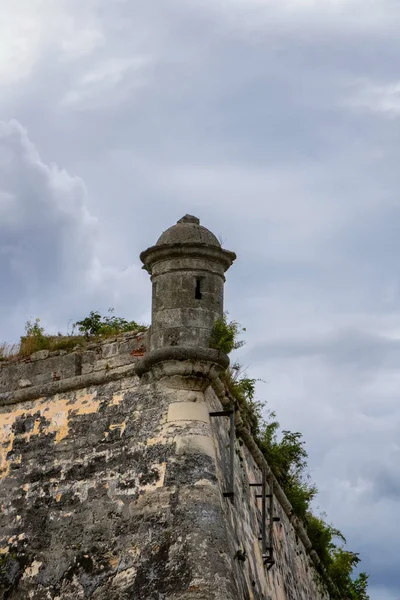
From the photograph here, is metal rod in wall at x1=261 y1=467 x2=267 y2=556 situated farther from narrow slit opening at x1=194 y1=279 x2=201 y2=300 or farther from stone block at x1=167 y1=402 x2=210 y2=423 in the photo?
narrow slit opening at x1=194 y1=279 x2=201 y2=300

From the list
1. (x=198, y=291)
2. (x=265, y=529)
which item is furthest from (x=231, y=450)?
(x=265, y=529)

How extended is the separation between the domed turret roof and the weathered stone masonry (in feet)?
0.08

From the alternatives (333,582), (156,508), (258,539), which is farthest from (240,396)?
(333,582)

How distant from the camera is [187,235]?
14.8 meters

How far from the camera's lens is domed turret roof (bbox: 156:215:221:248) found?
14711 mm

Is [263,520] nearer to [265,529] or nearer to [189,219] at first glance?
[265,529]

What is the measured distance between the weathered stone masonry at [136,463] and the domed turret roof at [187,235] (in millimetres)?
24

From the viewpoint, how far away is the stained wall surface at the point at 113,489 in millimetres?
12930

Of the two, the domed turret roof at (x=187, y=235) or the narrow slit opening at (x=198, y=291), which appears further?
the domed turret roof at (x=187, y=235)

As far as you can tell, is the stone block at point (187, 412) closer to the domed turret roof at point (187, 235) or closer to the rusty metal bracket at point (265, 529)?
the domed turret roof at point (187, 235)

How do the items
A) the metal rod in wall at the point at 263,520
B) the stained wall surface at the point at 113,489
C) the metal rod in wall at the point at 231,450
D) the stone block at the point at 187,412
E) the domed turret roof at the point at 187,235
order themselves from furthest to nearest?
the metal rod in wall at the point at 263,520, the domed turret roof at the point at 187,235, the metal rod in wall at the point at 231,450, the stone block at the point at 187,412, the stained wall surface at the point at 113,489

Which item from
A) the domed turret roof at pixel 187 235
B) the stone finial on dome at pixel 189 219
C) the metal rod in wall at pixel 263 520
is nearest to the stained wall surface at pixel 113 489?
the metal rod in wall at pixel 263 520

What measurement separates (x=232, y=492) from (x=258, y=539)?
2560 mm

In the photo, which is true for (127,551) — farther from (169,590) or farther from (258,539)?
(258,539)
